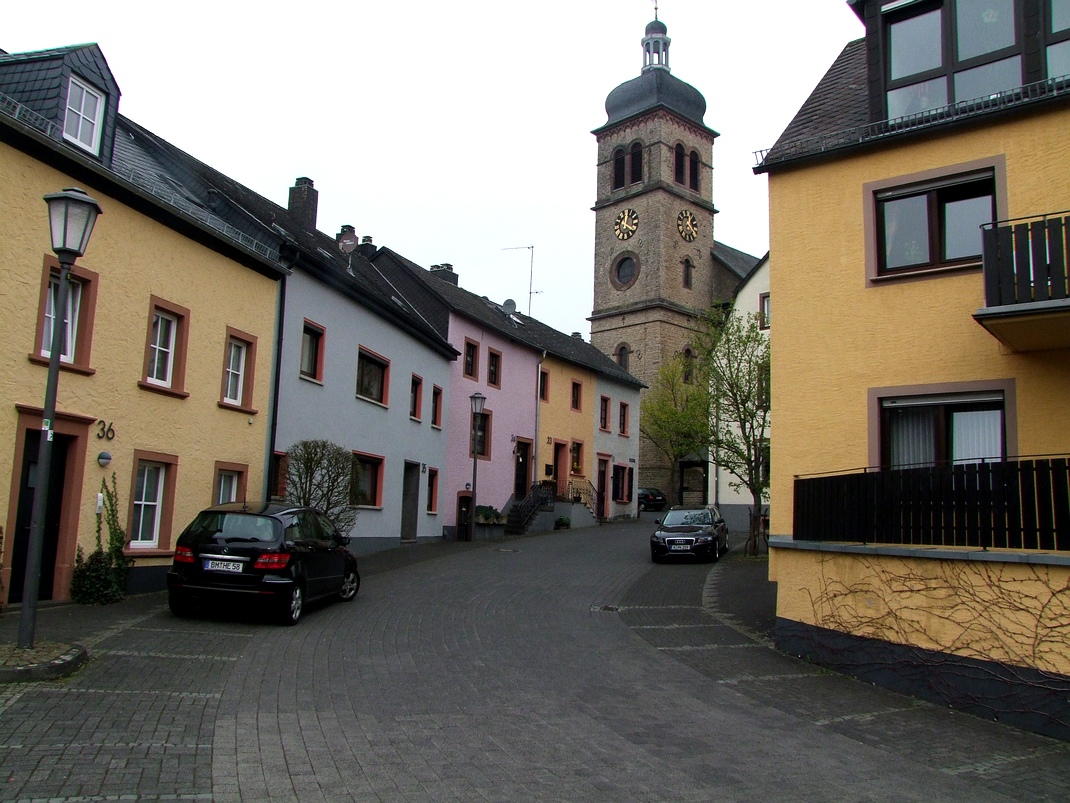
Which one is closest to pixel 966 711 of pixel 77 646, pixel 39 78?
pixel 77 646

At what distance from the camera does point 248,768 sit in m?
6.02

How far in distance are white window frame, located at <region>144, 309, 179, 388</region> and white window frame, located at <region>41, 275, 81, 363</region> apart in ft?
5.28

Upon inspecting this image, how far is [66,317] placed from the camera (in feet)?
42.9

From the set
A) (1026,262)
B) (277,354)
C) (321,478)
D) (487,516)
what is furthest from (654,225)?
(1026,262)

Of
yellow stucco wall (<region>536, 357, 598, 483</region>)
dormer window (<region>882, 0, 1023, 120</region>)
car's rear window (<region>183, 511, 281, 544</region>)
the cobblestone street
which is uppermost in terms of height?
dormer window (<region>882, 0, 1023, 120</region>)

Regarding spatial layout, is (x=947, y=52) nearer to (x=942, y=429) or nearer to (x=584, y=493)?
(x=942, y=429)

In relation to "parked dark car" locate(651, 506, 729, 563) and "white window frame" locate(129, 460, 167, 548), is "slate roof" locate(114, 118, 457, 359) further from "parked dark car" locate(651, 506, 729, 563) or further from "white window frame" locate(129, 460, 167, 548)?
"parked dark car" locate(651, 506, 729, 563)

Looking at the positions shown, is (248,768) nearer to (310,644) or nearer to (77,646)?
(77,646)

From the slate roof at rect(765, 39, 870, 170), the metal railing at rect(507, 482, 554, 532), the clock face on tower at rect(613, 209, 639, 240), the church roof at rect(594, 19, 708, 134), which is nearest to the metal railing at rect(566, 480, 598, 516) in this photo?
the metal railing at rect(507, 482, 554, 532)

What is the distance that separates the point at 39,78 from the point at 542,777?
A: 1284cm

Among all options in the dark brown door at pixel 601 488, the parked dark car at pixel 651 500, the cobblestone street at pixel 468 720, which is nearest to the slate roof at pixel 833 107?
the cobblestone street at pixel 468 720

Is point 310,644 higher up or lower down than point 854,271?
lower down

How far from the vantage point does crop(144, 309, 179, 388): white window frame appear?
49.1ft

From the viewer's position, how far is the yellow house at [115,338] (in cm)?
1216
